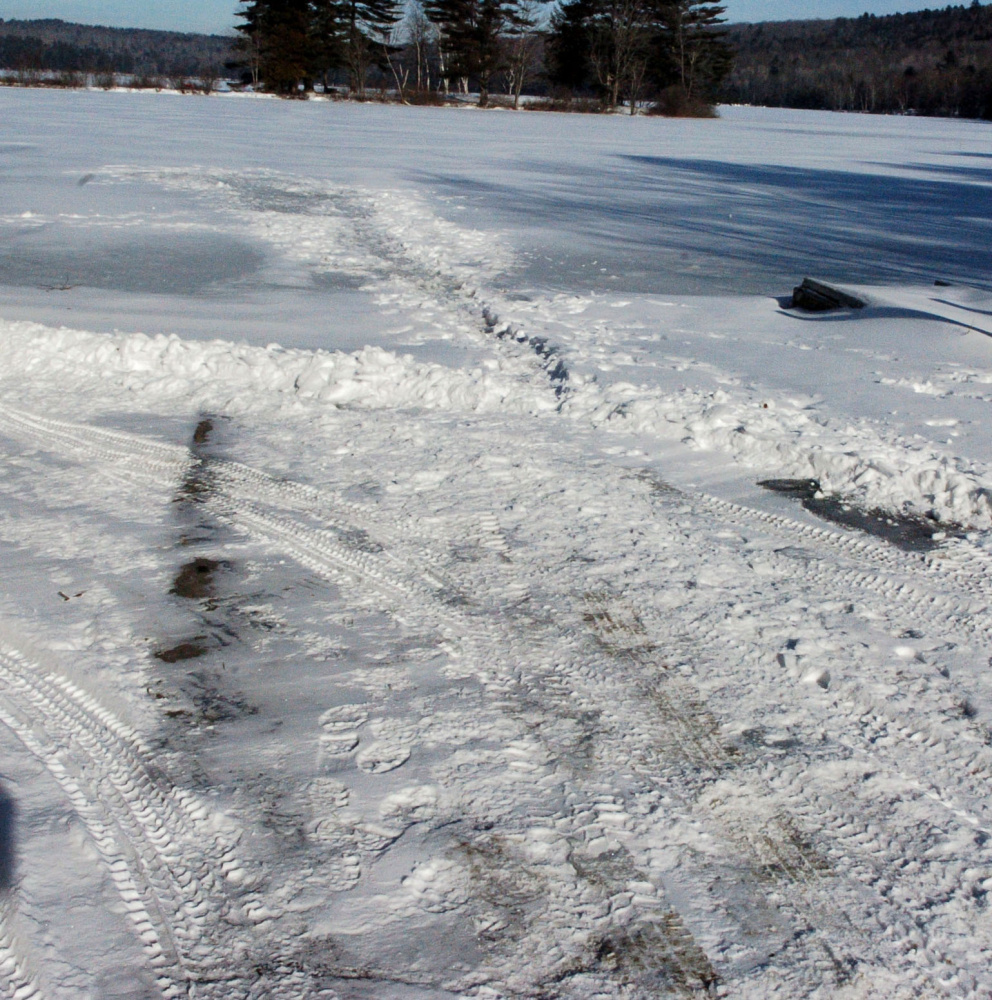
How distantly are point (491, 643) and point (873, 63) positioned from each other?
365ft

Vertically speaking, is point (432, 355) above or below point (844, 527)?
above

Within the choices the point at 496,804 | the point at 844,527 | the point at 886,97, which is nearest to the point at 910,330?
the point at 844,527

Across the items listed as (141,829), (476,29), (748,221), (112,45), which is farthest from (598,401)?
(112,45)

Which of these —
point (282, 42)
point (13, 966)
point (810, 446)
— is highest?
point (282, 42)

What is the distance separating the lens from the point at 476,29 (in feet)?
165

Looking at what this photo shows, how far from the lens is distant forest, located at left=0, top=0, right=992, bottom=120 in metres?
50.8

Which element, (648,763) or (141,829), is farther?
(648,763)

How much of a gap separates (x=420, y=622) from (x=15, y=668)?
136 cm

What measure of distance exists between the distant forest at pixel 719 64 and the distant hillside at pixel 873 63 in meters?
0.14

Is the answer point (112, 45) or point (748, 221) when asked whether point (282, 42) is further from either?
point (112, 45)

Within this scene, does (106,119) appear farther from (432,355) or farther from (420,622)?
(420,622)

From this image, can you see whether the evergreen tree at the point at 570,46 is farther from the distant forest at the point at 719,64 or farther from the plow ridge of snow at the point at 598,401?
the plow ridge of snow at the point at 598,401

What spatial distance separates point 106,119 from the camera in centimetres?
2395

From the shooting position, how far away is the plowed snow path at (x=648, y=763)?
81.2 inches
